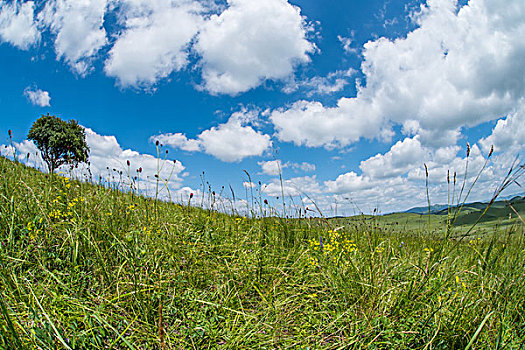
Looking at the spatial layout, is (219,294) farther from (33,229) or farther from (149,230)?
(33,229)

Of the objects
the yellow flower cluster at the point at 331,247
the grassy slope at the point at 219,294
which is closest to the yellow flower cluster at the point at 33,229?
the grassy slope at the point at 219,294

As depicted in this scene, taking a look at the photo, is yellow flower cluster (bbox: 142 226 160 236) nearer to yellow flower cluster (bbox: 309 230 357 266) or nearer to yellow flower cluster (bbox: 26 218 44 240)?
yellow flower cluster (bbox: 26 218 44 240)

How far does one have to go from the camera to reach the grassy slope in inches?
86.6

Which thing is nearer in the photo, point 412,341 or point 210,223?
point 412,341

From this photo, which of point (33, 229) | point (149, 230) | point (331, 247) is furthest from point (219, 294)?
point (33, 229)

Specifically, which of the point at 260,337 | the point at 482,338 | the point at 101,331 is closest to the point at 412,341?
the point at 482,338

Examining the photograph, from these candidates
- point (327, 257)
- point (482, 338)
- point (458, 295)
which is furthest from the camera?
point (327, 257)

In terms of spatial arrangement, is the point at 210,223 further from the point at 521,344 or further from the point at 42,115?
the point at 42,115

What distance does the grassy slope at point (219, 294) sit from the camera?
7.22 ft

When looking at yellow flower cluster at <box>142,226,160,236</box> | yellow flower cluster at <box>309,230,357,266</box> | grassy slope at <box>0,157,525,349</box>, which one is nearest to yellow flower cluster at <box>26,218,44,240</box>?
grassy slope at <box>0,157,525,349</box>

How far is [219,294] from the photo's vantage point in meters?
2.91

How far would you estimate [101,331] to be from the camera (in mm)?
2195

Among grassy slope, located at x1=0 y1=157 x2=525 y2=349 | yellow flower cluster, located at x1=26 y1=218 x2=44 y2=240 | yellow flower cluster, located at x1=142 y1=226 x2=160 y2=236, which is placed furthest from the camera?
yellow flower cluster, located at x1=142 y1=226 x2=160 y2=236

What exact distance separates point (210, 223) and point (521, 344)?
401cm
